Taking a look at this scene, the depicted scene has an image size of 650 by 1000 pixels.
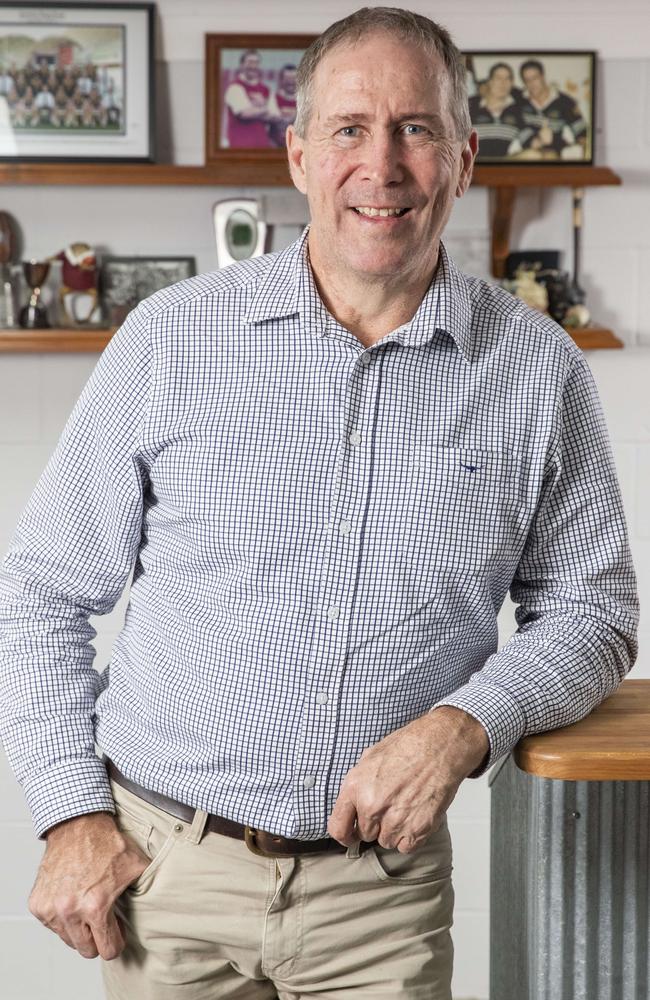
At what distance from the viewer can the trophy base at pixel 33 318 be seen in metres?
2.53

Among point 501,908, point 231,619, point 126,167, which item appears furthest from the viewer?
point 126,167

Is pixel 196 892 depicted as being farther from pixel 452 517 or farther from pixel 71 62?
pixel 71 62

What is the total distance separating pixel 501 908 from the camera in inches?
66.5

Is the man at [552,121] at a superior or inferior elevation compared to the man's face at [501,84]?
inferior

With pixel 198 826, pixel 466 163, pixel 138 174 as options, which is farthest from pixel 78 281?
pixel 198 826

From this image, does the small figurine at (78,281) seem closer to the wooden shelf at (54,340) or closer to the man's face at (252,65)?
the wooden shelf at (54,340)

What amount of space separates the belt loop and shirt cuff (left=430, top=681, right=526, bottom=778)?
1.00 ft

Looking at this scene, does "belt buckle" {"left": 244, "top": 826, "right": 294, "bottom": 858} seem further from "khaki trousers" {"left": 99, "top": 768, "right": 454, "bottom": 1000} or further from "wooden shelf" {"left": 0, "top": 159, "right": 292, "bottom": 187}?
"wooden shelf" {"left": 0, "top": 159, "right": 292, "bottom": 187}

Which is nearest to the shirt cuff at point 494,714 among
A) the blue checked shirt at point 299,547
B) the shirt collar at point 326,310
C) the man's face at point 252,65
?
the blue checked shirt at point 299,547

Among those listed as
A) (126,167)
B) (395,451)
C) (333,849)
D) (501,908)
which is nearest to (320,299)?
(395,451)

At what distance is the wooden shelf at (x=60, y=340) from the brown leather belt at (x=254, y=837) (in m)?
1.27

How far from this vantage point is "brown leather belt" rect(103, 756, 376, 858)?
140 cm

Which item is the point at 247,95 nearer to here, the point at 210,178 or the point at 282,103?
the point at 282,103

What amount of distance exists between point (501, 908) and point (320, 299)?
34.9 inches
